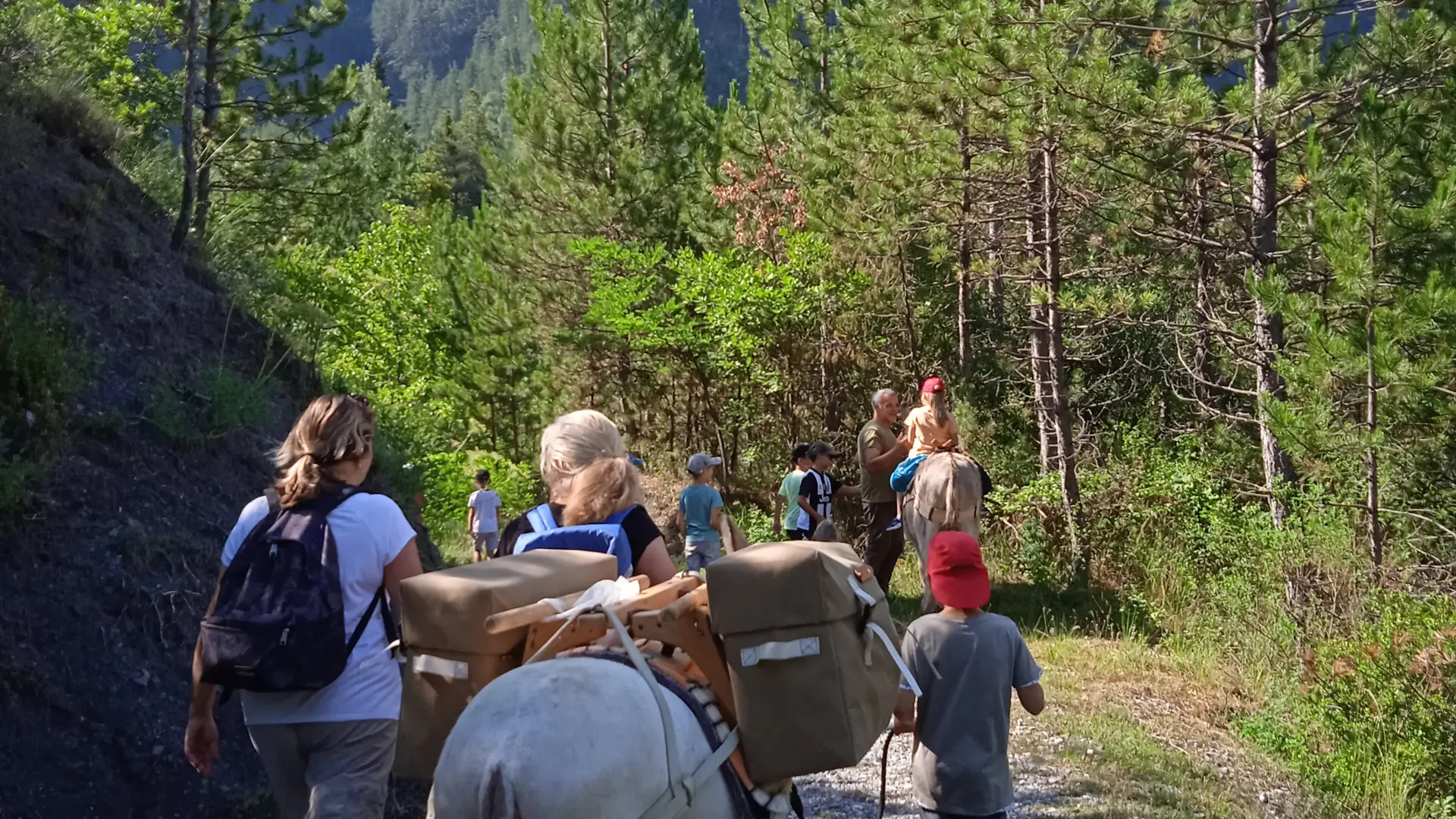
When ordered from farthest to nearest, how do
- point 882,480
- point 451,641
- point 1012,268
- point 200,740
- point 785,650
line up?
point 1012,268 < point 882,480 < point 200,740 < point 451,641 < point 785,650

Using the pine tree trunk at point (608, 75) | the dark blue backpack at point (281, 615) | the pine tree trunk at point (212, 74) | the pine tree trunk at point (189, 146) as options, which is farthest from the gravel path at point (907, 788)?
the pine tree trunk at point (608, 75)

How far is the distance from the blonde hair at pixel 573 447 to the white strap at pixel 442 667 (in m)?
0.85

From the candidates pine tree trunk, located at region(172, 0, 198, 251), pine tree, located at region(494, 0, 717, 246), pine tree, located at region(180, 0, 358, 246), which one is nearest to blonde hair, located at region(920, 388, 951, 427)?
pine tree trunk, located at region(172, 0, 198, 251)

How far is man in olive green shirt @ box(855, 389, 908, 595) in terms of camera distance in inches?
371

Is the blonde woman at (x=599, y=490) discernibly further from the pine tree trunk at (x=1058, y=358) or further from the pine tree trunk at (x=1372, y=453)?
the pine tree trunk at (x=1058, y=358)

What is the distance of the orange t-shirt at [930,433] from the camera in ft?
27.6

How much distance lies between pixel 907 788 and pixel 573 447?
134 inches

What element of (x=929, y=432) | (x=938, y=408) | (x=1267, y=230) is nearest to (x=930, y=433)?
(x=929, y=432)

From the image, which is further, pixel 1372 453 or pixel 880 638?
pixel 1372 453

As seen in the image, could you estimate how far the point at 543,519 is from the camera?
156 inches

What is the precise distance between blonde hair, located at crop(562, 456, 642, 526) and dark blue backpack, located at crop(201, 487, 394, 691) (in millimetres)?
732

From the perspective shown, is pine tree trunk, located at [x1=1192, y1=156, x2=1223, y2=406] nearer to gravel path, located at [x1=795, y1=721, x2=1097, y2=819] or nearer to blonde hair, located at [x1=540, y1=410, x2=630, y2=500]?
gravel path, located at [x1=795, y1=721, x2=1097, y2=819]

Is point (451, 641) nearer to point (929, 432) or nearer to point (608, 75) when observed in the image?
point (929, 432)

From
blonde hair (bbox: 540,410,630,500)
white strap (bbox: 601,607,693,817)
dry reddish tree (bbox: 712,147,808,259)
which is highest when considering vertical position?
dry reddish tree (bbox: 712,147,808,259)
